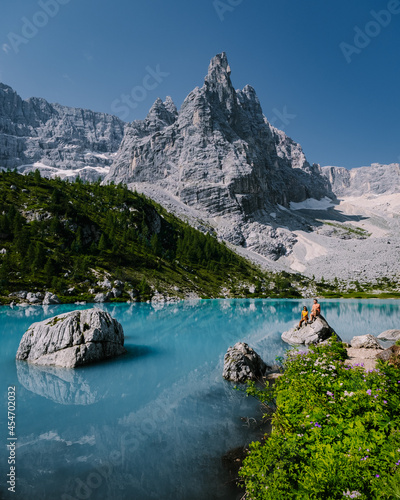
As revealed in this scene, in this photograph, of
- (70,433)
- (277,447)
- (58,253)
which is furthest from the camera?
(58,253)

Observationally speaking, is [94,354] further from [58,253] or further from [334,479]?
[58,253]

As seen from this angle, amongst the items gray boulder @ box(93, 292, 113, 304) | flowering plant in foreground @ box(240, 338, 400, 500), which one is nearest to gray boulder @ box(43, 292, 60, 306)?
gray boulder @ box(93, 292, 113, 304)

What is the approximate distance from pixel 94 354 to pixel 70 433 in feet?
38.1

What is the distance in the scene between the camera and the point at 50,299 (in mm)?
76625

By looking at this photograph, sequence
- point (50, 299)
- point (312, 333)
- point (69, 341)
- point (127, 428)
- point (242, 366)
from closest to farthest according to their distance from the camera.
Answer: point (127, 428) → point (242, 366) → point (69, 341) → point (312, 333) → point (50, 299)

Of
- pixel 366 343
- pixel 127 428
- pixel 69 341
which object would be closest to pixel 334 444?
pixel 127 428

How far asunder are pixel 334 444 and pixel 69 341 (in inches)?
929

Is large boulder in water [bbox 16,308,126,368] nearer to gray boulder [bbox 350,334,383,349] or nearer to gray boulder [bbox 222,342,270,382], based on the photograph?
gray boulder [bbox 222,342,270,382]

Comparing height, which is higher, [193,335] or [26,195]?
[26,195]

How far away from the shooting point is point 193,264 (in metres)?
151

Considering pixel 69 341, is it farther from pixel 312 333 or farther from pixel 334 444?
pixel 312 333

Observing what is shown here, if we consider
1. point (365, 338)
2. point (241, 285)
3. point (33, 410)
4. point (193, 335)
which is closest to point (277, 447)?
point (33, 410)

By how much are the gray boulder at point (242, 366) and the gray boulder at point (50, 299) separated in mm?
69516

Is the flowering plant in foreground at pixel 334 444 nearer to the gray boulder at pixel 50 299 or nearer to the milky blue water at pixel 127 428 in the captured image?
the milky blue water at pixel 127 428
